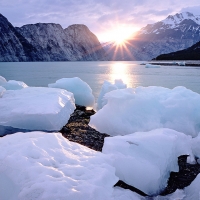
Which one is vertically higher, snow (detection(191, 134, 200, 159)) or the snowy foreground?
the snowy foreground

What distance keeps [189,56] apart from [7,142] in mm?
108376

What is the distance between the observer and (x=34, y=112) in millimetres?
6117

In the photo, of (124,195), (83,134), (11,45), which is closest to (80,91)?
(83,134)

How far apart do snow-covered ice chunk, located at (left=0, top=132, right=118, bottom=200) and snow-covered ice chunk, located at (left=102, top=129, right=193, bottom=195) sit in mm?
475

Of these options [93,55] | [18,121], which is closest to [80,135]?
[18,121]

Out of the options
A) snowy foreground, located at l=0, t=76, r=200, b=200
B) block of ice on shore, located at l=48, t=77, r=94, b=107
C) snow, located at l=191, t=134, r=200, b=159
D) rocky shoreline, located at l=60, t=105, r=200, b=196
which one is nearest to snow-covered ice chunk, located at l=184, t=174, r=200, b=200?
snowy foreground, located at l=0, t=76, r=200, b=200

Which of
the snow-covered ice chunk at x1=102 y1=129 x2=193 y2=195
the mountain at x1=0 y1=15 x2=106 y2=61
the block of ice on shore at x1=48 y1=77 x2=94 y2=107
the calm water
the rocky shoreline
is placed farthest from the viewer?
the mountain at x1=0 y1=15 x2=106 y2=61

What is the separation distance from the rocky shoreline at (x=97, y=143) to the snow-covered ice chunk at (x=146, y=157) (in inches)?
4.3

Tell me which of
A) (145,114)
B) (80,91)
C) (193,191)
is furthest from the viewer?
(80,91)

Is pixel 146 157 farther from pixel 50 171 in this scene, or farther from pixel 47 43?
pixel 47 43

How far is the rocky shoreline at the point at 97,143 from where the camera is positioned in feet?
13.9

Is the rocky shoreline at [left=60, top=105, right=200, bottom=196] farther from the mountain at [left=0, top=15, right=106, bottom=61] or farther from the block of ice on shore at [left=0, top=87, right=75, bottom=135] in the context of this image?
the mountain at [left=0, top=15, right=106, bottom=61]

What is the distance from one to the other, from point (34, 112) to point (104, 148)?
2.37m

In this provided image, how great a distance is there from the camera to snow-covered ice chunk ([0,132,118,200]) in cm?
282
